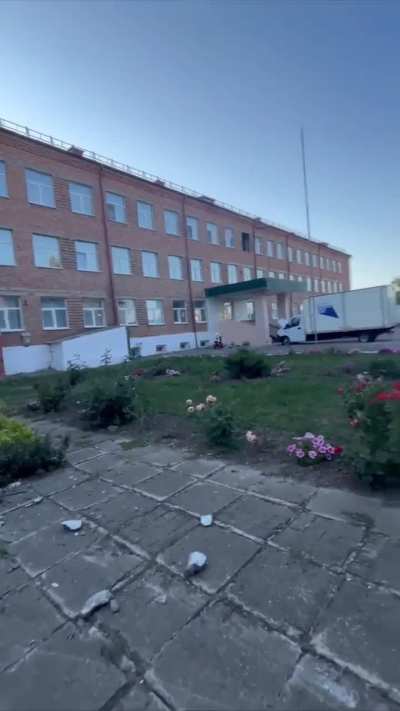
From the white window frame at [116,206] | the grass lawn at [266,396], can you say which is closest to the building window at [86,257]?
the white window frame at [116,206]

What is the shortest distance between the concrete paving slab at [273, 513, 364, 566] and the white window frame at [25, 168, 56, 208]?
19.4 metres

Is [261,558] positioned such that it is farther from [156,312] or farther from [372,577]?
[156,312]

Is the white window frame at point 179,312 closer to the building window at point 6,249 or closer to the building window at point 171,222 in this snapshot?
the building window at point 171,222

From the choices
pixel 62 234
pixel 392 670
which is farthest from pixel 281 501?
pixel 62 234

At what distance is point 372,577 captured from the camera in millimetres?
1919

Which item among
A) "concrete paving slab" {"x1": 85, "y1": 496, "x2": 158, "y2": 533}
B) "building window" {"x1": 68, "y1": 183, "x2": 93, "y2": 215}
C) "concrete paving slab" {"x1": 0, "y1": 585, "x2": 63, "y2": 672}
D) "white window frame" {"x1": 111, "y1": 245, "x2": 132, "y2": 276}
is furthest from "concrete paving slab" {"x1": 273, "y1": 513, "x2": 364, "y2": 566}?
"building window" {"x1": 68, "y1": 183, "x2": 93, "y2": 215}

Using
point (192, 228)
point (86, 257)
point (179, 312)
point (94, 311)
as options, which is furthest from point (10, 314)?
point (192, 228)

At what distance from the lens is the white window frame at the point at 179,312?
24.9 meters

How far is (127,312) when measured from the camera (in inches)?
861

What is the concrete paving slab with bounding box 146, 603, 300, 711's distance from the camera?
1.33 metres

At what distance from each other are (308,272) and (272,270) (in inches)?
322

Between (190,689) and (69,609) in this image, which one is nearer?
(190,689)

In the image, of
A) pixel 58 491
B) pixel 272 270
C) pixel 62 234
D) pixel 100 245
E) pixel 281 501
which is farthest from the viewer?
pixel 272 270

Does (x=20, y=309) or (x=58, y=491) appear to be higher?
(x=20, y=309)
